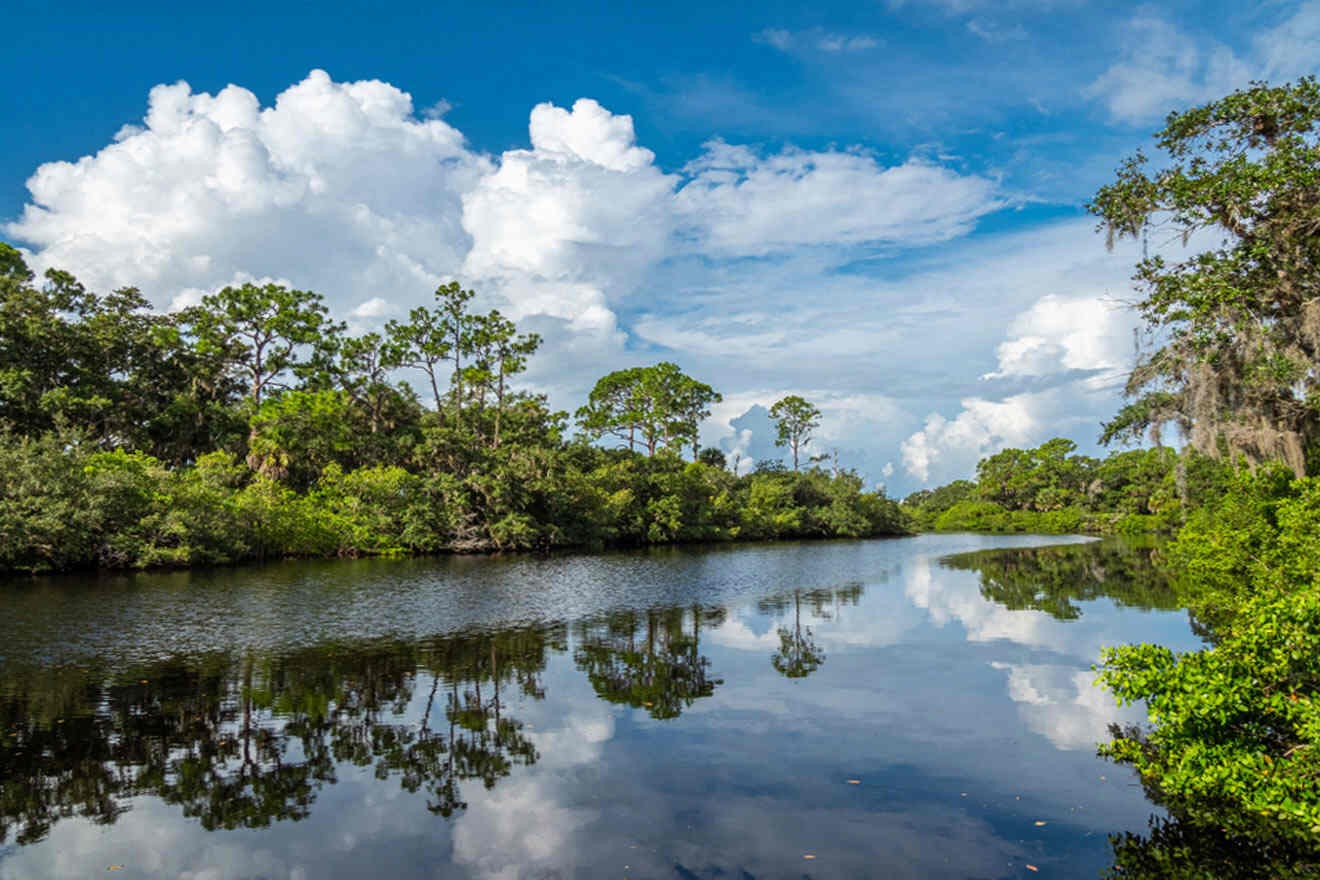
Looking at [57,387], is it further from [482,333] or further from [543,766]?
[543,766]

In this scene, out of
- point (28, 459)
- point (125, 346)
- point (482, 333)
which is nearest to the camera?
point (28, 459)

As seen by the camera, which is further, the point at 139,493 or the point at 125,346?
the point at 125,346

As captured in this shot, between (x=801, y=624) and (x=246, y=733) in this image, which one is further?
(x=801, y=624)

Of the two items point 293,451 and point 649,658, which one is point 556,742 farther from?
point 293,451

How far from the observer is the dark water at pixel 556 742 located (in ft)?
19.6

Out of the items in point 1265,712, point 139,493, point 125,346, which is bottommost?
point 1265,712

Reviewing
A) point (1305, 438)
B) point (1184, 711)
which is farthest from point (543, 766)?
point (1305, 438)

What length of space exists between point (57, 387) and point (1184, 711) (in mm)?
46476

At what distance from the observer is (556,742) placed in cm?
866

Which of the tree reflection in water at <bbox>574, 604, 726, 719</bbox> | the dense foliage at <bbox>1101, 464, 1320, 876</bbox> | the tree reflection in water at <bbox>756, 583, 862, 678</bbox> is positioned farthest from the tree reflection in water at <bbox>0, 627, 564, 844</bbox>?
the dense foliage at <bbox>1101, 464, 1320, 876</bbox>

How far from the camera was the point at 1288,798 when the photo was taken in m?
5.29

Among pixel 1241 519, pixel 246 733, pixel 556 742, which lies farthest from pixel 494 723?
pixel 1241 519

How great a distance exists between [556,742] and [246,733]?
391 cm

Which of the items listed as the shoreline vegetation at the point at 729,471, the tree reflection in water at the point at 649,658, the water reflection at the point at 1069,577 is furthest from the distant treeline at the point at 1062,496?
the tree reflection in water at the point at 649,658
